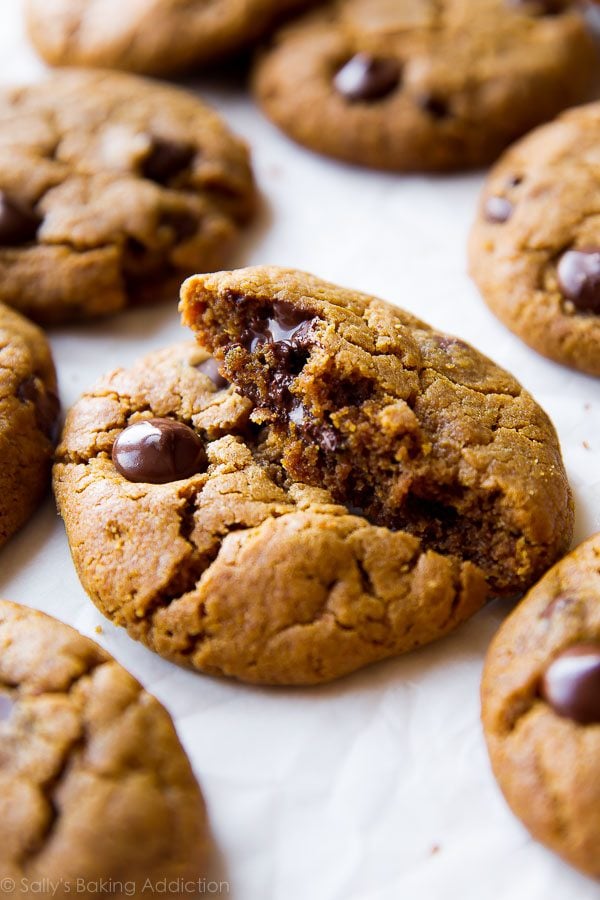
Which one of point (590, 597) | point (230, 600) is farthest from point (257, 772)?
point (590, 597)

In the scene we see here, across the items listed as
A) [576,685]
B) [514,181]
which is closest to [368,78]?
[514,181]

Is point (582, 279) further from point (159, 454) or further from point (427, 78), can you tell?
point (159, 454)

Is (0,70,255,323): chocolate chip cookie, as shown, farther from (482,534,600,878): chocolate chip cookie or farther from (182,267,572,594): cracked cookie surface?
(482,534,600,878): chocolate chip cookie

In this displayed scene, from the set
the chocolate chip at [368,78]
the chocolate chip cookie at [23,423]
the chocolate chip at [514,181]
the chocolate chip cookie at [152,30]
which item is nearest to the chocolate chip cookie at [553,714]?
the chocolate chip cookie at [23,423]

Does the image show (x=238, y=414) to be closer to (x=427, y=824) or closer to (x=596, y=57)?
(x=427, y=824)

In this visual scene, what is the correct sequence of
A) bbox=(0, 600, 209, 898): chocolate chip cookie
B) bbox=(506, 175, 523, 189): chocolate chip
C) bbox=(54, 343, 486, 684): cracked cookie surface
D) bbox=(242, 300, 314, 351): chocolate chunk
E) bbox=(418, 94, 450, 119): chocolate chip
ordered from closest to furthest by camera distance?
1. bbox=(0, 600, 209, 898): chocolate chip cookie
2. bbox=(54, 343, 486, 684): cracked cookie surface
3. bbox=(242, 300, 314, 351): chocolate chunk
4. bbox=(506, 175, 523, 189): chocolate chip
5. bbox=(418, 94, 450, 119): chocolate chip

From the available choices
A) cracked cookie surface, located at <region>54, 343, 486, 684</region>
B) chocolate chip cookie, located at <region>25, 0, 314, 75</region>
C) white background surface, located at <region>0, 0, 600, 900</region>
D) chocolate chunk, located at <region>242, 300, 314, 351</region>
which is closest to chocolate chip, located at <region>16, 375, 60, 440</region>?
white background surface, located at <region>0, 0, 600, 900</region>

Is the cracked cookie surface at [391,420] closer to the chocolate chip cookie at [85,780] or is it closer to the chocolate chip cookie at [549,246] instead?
the chocolate chip cookie at [549,246]
